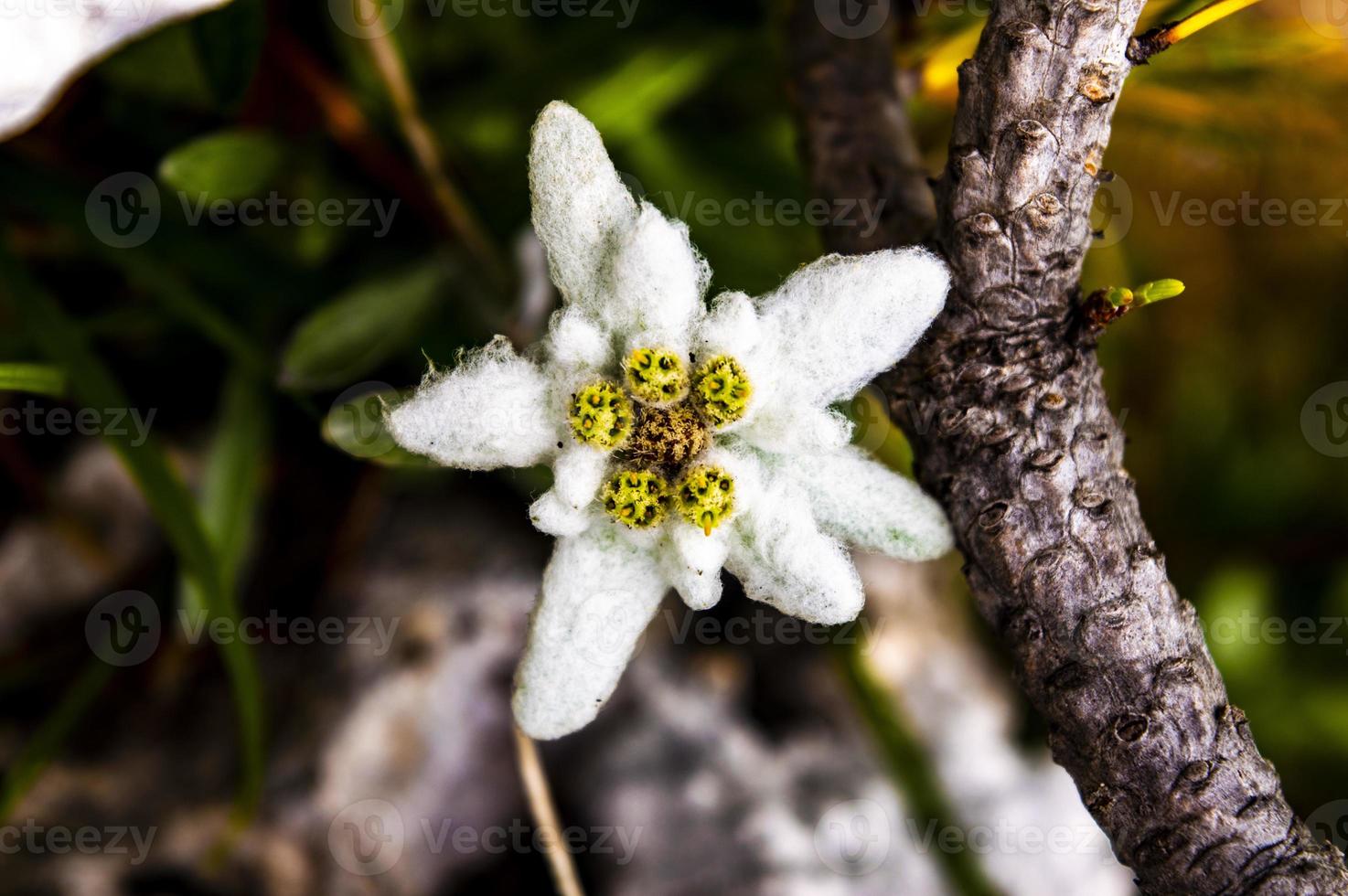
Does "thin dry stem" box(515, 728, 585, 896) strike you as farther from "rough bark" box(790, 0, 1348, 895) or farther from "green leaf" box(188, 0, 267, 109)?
"green leaf" box(188, 0, 267, 109)

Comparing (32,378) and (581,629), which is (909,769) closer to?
(581,629)

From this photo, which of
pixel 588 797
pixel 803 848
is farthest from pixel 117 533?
pixel 803 848

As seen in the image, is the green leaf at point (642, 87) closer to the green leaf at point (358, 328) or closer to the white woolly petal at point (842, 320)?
the green leaf at point (358, 328)

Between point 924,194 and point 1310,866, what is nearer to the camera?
point 1310,866

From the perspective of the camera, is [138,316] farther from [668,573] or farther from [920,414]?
[920,414]

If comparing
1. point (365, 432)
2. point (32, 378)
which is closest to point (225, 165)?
point (32, 378)

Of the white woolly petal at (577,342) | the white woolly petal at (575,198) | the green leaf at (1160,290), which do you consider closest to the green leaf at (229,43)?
the white woolly petal at (575,198)
